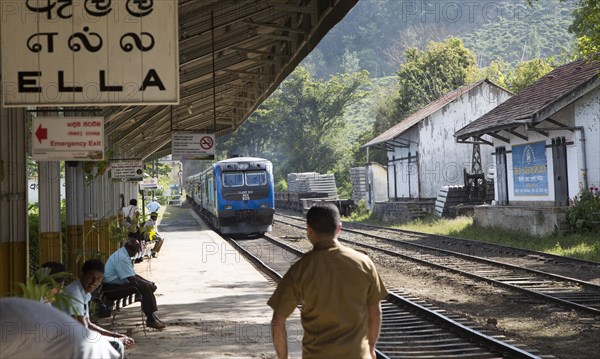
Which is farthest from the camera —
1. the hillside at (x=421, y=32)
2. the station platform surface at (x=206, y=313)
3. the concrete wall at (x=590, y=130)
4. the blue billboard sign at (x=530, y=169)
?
the hillside at (x=421, y=32)

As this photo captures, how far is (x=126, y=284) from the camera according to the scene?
31.9ft

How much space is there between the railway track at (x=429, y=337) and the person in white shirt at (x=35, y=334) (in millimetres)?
4364

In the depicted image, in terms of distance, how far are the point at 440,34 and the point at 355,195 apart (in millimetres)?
96906

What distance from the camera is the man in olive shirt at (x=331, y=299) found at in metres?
4.28

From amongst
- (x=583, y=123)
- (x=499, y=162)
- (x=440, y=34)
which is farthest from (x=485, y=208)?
(x=440, y=34)

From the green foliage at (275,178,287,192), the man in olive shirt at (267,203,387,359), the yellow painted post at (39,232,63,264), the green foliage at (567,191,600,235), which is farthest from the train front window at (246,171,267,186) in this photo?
the green foliage at (275,178,287,192)

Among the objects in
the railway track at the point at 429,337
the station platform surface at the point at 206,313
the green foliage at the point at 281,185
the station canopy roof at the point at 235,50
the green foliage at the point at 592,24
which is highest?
the green foliage at the point at 592,24

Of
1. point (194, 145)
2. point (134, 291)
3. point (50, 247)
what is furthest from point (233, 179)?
point (134, 291)

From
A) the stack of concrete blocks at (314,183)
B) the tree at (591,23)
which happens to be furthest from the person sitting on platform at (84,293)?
the stack of concrete blocks at (314,183)

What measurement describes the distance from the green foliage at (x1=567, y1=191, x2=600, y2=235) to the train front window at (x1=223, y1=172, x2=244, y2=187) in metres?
13.0

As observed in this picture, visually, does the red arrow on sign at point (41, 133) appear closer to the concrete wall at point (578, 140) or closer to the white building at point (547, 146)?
the white building at point (547, 146)

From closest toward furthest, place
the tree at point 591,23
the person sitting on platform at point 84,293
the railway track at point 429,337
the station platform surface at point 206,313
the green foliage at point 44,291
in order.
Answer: the green foliage at point 44,291 → the person sitting on platform at point 84,293 → the railway track at point 429,337 → the station platform surface at point 206,313 → the tree at point 591,23

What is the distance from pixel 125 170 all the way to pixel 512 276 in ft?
25.5

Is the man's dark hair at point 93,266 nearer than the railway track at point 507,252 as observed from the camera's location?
Yes
